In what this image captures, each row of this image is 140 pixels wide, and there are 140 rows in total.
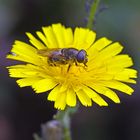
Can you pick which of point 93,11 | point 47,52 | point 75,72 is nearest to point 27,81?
point 47,52

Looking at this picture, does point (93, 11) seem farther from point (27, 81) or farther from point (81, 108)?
point (81, 108)

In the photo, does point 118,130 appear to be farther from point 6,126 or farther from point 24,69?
point 24,69

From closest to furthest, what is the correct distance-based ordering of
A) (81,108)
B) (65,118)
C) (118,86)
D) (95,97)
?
(95,97), (118,86), (65,118), (81,108)

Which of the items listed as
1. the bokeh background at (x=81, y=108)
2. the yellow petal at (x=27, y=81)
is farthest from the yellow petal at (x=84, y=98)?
the bokeh background at (x=81, y=108)

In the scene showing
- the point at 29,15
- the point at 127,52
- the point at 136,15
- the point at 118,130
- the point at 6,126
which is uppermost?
the point at 29,15

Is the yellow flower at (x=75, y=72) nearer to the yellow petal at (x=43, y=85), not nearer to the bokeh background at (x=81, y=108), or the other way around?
the yellow petal at (x=43, y=85)

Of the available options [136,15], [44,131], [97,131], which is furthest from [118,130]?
[44,131]

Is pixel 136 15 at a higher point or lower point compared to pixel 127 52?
higher

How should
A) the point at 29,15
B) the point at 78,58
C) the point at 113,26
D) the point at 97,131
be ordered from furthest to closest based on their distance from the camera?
the point at 29,15, the point at 113,26, the point at 97,131, the point at 78,58

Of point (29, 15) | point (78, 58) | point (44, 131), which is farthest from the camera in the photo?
point (29, 15)
